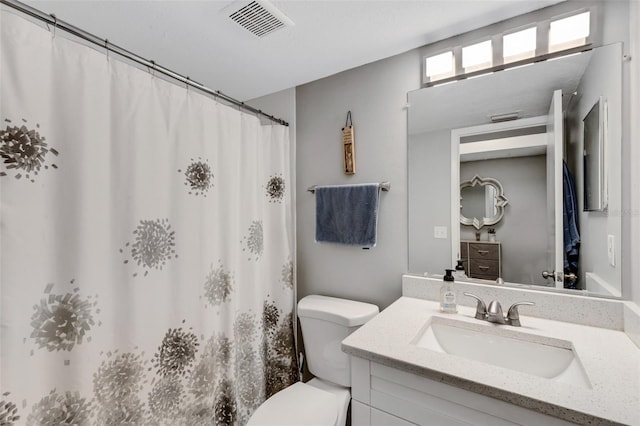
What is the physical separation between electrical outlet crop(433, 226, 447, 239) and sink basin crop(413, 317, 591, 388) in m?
0.41

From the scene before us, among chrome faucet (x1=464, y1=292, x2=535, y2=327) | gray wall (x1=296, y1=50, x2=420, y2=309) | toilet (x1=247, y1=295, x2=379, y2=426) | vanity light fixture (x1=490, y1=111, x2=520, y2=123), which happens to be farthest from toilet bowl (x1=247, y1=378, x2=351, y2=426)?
vanity light fixture (x1=490, y1=111, x2=520, y2=123)

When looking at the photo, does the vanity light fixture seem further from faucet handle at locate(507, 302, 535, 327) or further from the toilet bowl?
the toilet bowl

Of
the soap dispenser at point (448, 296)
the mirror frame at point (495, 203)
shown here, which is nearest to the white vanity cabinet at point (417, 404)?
the soap dispenser at point (448, 296)

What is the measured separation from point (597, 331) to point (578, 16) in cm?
122

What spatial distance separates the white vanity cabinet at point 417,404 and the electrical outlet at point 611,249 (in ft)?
2.36

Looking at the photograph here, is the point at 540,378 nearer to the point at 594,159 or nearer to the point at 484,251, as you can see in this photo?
the point at 484,251

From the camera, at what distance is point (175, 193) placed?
1.19m

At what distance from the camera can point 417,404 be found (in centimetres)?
85

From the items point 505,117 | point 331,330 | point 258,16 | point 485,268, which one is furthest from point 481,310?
point 258,16

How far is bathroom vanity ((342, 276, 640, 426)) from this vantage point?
686 mm

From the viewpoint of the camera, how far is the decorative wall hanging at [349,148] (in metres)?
1.64

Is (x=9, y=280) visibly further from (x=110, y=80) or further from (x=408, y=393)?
(x=408, y=393)

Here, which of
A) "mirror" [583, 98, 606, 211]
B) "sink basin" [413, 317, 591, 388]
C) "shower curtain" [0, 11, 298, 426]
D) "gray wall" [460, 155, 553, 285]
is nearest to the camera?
"shower curtain" [0, 11, 298, 426]

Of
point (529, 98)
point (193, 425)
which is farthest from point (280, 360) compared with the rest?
point (529, 98)
